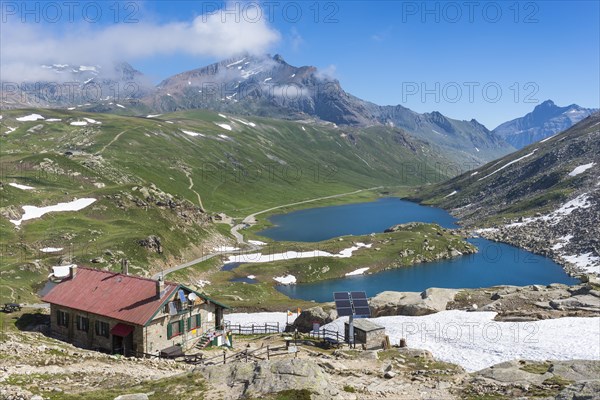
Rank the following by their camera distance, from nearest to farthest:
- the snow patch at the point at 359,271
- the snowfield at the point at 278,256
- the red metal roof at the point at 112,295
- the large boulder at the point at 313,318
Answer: the red metal roof at the point at 112,295, the large boulder at the point at 313,318, the snow patch at the point at 359,271, the snowfield at the point at 278,256

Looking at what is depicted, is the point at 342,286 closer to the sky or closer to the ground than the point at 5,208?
closer to the ground

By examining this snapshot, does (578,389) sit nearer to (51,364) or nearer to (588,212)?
(51,364)

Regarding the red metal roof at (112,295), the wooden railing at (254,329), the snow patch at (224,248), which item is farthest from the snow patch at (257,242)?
the red metal roof at (112,295)

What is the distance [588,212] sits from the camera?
18488 cm

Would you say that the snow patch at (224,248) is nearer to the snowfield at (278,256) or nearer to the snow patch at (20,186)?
the snowfield at (278,256)

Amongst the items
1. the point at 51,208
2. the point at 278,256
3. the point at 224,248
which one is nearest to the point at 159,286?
the point at 51,208

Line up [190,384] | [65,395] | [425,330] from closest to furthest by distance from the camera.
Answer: [65,395] < [190,384] < [425,330]

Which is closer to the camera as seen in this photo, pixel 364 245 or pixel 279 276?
pixel 279 276

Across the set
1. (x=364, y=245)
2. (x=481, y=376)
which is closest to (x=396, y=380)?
(x=481, y=376)

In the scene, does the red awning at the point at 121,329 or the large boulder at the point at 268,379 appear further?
the red awning at the point at 121,329

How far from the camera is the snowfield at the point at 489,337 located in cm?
4697

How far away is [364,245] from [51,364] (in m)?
132

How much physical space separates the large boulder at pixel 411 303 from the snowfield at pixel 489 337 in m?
4.15

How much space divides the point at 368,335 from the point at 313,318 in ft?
46.3
